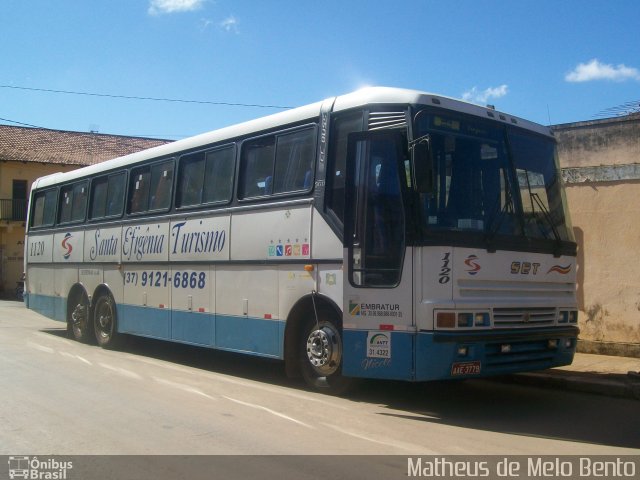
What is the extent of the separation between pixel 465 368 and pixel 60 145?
40937mm

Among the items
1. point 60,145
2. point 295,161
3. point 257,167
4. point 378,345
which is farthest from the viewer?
point 60,145

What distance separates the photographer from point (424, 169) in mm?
7152

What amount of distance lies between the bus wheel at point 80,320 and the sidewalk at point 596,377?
9.03 meters

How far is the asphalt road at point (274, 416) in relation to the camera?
A: 6312 millimetres

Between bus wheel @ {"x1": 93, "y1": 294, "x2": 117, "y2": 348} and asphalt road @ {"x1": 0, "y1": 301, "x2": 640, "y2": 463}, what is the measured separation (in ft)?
7.54

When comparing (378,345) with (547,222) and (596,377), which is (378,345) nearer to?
(547,222)

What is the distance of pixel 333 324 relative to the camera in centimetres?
840

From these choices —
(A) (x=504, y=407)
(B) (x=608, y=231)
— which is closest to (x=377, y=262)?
(A) (x=504, y=407)

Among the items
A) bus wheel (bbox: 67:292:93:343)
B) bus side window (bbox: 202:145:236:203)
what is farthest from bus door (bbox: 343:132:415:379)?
bus wheel (bbox: 67:292:93:343)

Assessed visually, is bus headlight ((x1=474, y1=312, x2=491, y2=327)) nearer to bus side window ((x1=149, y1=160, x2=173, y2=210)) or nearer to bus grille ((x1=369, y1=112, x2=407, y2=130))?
bus grille ((x1=369, y1=112, x2=407, y2=130))

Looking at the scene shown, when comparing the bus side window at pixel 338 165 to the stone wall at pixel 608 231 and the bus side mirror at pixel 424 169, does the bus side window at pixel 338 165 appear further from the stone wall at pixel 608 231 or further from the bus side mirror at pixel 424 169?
the stone wall at pixel 608 231
